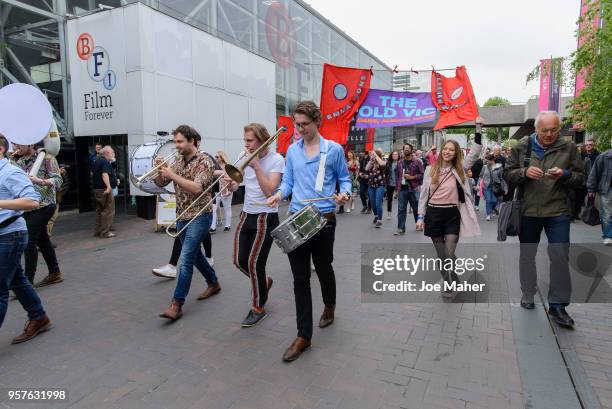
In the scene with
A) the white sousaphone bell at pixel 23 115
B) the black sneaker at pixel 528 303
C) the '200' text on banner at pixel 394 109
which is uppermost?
the '200' text on banner at pixel 394 109

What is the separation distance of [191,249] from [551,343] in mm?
3311

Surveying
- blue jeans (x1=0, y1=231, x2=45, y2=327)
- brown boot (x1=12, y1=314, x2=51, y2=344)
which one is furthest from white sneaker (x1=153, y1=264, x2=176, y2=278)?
blue jeans (x1=0, y1=231, x2=45, y2=327)

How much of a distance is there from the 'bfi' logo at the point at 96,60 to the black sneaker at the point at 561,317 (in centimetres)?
1033

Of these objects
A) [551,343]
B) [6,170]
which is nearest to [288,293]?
[551,343]

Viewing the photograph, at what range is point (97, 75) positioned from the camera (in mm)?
10562

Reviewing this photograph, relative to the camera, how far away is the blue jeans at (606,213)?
22.6 ft

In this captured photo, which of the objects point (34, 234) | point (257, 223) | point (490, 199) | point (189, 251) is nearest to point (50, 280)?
point (34, 234)

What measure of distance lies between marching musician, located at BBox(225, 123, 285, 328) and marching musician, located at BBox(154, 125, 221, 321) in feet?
1.09

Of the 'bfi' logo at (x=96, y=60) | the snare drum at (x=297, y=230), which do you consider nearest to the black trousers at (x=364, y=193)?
the 'bfi' logo at (x=96, y=60)

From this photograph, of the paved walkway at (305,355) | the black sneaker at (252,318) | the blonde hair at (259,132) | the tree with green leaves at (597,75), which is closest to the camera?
the paved walkway at (305,355)

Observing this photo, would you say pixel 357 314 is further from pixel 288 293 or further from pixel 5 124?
pixel 5 124

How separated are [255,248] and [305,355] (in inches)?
44.1

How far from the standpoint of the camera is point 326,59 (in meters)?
Result: 23.0

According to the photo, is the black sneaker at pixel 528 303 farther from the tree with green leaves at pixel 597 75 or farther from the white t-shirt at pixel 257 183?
the tree with green leaves at pixel 597 75
